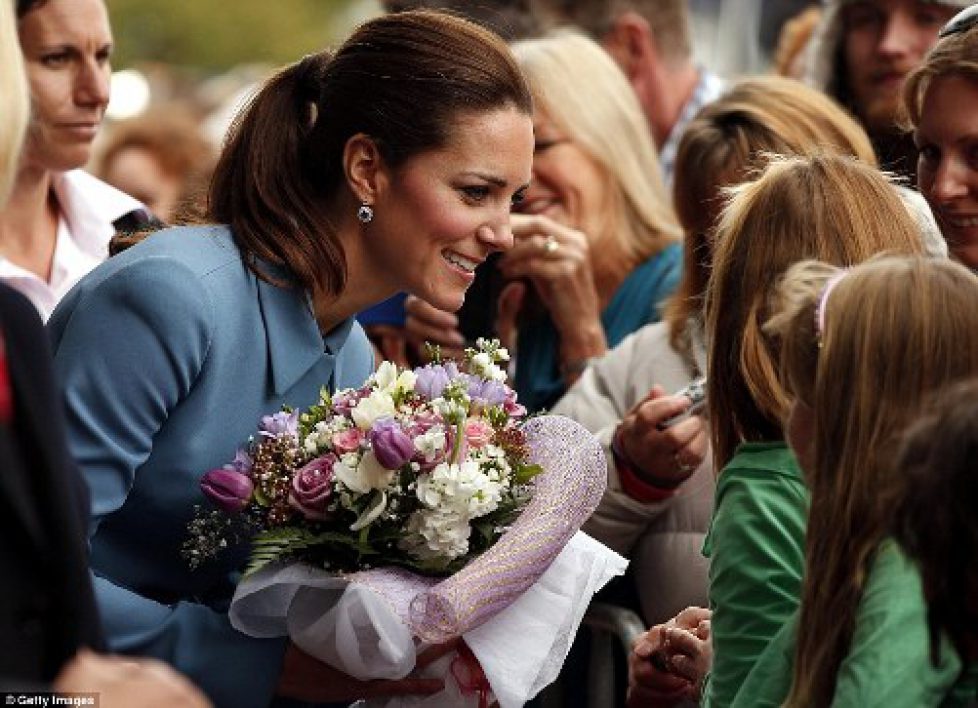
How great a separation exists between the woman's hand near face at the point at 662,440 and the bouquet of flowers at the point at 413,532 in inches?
31.6

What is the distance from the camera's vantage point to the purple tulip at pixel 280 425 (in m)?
4.04

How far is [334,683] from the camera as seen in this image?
4.02m

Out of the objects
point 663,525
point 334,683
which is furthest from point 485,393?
point 663,525

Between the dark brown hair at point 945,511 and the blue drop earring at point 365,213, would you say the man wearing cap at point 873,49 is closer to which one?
the blue drop earring at point 365,213

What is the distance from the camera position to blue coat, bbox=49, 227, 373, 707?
156 inches

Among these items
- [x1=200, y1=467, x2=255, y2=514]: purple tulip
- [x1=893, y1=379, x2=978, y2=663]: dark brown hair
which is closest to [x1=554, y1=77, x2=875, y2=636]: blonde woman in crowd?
[x1=200, y1=467, x2=255, y2=514]: purple tulip

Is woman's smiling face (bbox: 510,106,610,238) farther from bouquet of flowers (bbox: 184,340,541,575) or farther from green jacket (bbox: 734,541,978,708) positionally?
green jacket (bbox: 734,541,978,708)

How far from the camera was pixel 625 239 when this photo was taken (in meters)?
6.23

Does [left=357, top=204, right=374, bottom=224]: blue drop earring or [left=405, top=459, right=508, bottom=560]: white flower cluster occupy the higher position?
[left=357, top=204, right=374, bottom=224]: blue drop earring

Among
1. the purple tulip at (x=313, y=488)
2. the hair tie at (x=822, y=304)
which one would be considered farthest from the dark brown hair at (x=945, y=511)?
the purple tulip at (x=313, y=488)

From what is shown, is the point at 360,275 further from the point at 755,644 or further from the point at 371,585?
the point at 755,644

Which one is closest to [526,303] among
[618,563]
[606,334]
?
[606,334]

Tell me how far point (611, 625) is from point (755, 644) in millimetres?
1471

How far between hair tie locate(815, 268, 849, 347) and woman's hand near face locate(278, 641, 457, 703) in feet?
3.50
